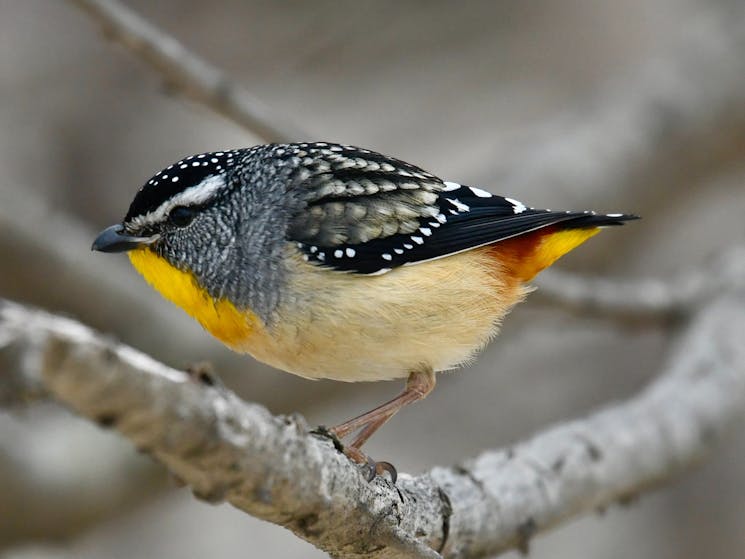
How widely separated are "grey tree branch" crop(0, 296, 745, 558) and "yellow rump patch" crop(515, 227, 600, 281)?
0.97 meters

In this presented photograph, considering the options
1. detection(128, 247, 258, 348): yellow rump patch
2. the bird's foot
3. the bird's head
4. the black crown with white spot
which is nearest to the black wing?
the bird's head

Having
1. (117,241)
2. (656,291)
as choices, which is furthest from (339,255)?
(656,291)

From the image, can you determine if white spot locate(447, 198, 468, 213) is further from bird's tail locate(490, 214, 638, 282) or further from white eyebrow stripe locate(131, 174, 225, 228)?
white eyebrow stripe locate(131, 174, 225, 228)

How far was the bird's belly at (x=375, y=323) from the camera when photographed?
15.6 feet

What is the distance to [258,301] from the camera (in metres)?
4.80

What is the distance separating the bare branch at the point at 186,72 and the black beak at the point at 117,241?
1.24 metres

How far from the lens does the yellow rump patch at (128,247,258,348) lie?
489cm

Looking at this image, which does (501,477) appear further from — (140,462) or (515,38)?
(515,38)

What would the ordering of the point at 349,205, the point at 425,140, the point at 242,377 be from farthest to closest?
1. the point at 425,140
2. the point at 242,377
3. the point at 349,205

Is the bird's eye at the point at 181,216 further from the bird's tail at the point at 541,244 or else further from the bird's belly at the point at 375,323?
the bird's tail at the point at 541,244

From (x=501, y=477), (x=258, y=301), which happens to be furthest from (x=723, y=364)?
(x=258, y=301)

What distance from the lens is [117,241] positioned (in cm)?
516

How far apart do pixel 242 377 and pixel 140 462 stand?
1.04m

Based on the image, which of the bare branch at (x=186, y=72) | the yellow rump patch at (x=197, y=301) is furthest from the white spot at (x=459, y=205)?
the bare branch at (x=186, y=72)
